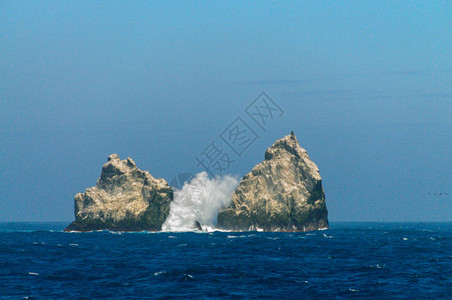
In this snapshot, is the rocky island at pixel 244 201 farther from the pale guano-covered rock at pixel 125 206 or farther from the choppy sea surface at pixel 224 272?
the choppy sea surface at pixel 224 272

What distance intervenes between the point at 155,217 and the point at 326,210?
47263mm

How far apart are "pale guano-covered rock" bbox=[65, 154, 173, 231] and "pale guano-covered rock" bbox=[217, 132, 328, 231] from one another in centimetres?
1747

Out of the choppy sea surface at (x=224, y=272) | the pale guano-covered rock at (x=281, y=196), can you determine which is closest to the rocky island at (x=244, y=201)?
the pale guano-covered rock at (x=281, y=196)

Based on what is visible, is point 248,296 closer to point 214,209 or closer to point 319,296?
point 319,296

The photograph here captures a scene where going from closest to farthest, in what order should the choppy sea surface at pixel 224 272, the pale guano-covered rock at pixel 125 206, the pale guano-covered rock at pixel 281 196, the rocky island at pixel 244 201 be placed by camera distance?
the choppy sea surface at pixel 224 272 → the pale guano-covered rock at pixel 281 196 → the rocky island at pixel 244 201 → the pale guano-covered rock at pixel 125 206

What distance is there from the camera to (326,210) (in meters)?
152

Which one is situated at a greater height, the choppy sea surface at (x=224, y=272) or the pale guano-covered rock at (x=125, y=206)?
the pale guano-covered rock at (x=125, y=206)

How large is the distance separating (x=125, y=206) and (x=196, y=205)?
72.3ft

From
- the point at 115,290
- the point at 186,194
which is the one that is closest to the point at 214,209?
the point at 186,194

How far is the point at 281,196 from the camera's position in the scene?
145 meters

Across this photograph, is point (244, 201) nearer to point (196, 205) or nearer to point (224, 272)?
point (196, 205)

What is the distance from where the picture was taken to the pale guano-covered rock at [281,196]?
14388cm

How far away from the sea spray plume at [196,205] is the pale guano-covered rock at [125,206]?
14.5 feet

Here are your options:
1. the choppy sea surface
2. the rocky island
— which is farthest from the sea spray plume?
the choppy sea surface
